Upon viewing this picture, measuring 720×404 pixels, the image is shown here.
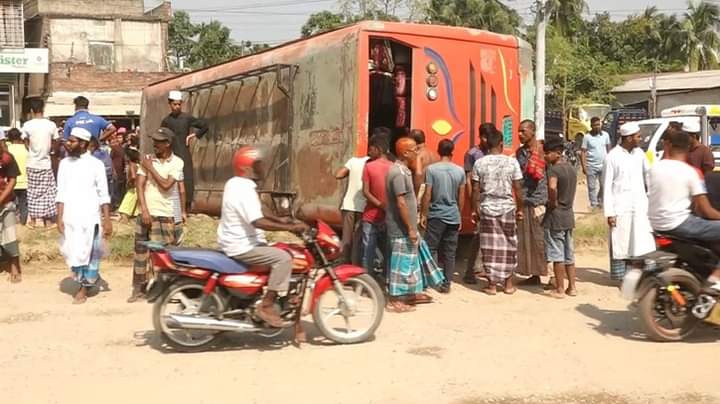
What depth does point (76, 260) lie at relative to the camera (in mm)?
7703

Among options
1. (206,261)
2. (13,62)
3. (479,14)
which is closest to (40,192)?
(206,261)

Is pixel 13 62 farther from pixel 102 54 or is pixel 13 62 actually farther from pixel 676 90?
pixel 676 90

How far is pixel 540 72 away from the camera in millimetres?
16141

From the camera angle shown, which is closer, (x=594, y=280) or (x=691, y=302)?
(x=691, y=302)

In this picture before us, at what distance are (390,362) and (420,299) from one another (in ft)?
6.92

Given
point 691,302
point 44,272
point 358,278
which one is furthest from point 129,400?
point 44,272

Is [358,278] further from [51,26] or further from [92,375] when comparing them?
[51,26]

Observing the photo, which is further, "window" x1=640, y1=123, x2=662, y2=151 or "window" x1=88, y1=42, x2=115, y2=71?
"window" x1=88, y1=42, x2=115, y2=71

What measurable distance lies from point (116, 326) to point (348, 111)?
10.6 ft

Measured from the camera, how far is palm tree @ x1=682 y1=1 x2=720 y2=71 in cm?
4725

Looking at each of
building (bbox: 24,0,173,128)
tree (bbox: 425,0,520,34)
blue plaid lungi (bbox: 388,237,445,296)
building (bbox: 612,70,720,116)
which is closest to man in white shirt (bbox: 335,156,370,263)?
blue plaid lungi (bbox: 388,237,445,296)

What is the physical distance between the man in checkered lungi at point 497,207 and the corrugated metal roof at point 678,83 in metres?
25.3

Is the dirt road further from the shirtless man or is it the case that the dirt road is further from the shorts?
the shirtless man

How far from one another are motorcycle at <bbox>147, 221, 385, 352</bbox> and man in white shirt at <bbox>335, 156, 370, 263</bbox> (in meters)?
1.91
